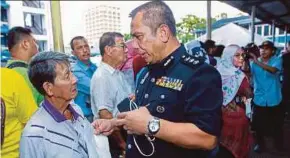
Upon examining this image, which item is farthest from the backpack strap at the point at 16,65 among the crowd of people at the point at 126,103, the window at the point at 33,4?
the window at the point at 33,4

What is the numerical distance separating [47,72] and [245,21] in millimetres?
26443

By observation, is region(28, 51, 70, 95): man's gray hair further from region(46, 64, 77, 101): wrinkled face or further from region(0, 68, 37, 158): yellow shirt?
region(0, 68, 37, 158): yellow shirt

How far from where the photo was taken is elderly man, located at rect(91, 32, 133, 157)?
2.64m

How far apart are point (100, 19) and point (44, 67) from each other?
10614 cm

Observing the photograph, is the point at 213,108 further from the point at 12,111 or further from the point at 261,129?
the point at 261,129

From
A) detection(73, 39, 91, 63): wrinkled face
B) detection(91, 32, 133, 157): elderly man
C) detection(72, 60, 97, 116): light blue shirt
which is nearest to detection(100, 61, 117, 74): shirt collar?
detection(91, 32, 133, 157): elderly man

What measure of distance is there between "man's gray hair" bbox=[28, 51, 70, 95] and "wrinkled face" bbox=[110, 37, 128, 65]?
1190 mm

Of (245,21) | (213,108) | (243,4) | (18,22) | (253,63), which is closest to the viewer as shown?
(213,108)

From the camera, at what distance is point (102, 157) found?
1770 millimetres

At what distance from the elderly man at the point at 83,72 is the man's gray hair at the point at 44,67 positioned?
4.80 feet

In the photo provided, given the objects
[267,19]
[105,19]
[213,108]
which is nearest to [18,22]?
[267,19]

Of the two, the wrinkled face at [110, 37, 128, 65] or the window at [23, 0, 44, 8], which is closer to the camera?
the wrinkled face at [110, 37, 128, 65]

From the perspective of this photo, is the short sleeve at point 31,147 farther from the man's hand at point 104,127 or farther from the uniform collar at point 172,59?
the uniform collar at point 172,59

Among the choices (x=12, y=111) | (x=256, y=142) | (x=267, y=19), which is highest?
(x=267, y=19)
